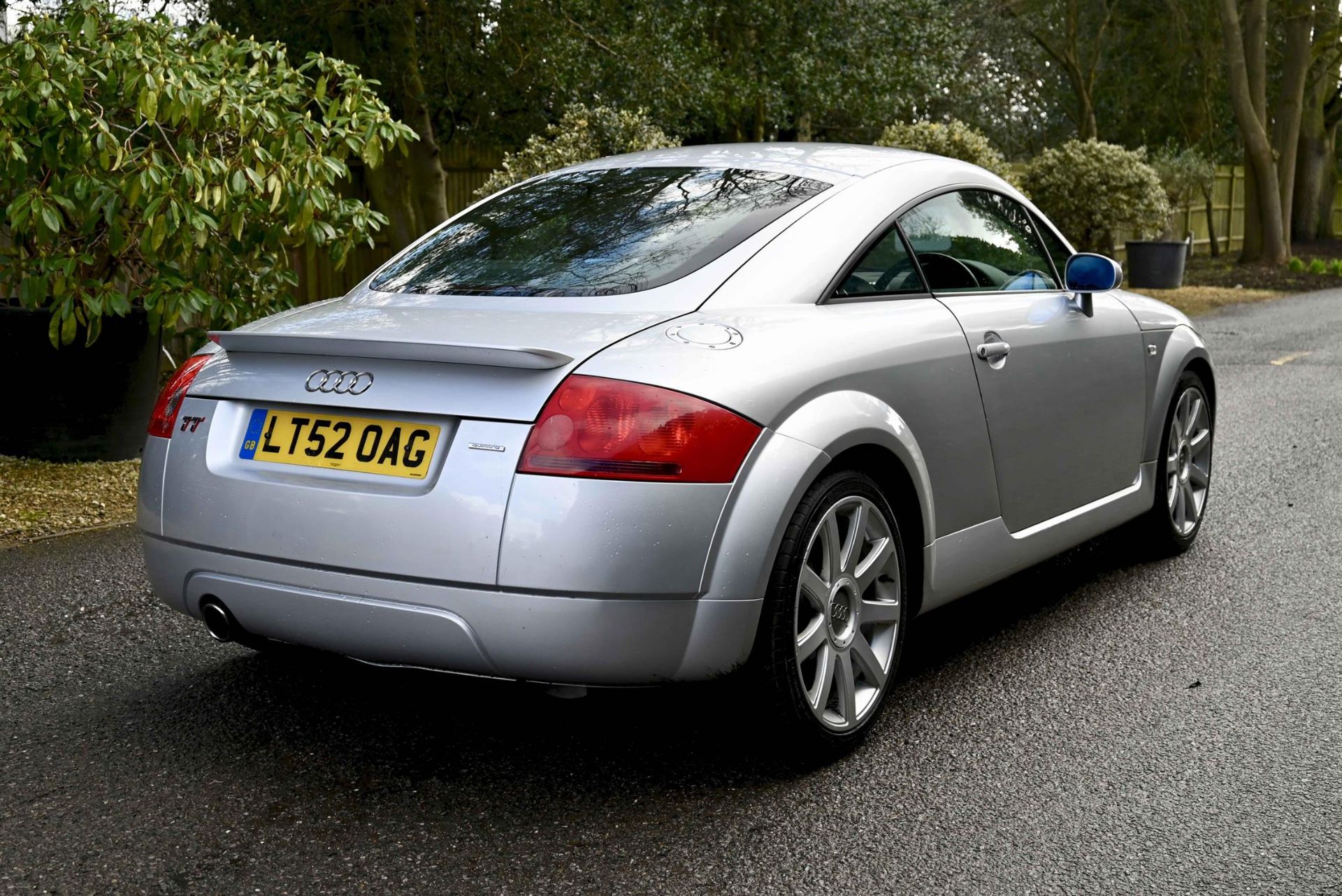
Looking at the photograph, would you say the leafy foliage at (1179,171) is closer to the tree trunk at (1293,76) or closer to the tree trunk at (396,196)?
the tree trunk at (1293,76)

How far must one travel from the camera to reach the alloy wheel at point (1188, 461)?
5.46 meters

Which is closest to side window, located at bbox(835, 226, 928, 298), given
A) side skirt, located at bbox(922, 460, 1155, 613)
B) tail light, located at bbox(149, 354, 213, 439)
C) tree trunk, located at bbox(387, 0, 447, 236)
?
side skirt, located at bbox(922, 460, 1155, 613)

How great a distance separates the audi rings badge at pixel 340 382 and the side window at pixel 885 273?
1.27 metres

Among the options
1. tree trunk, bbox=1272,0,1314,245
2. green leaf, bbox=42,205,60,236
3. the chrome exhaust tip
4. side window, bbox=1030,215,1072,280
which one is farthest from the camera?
tree trunk, bbox=1272,0,1314,245

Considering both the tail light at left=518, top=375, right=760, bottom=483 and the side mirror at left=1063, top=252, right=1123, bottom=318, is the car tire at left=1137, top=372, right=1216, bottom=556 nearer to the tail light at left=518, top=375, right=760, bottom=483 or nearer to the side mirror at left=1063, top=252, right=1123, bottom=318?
the side mirror at left=1063, top=252, right=1123, bottom=318

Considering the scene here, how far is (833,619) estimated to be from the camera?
3537 mm

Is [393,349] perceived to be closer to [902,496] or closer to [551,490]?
[551,490]

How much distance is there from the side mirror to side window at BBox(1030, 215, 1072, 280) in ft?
0.72

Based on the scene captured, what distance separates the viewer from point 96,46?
6.69m

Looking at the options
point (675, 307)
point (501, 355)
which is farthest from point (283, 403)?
point (675, 307)

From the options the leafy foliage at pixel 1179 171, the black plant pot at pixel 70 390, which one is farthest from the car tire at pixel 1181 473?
the leafy foliage at pixel 1179 171

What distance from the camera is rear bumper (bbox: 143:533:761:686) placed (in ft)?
9.95

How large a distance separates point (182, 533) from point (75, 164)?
377 cm

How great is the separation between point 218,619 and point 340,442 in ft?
1.92
